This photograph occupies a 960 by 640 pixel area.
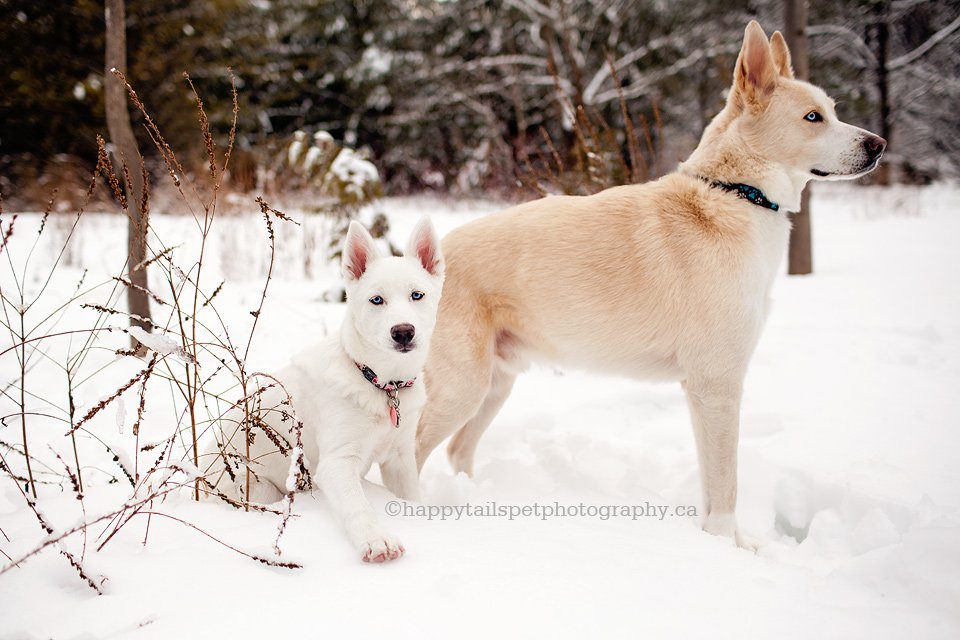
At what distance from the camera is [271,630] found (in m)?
1.38

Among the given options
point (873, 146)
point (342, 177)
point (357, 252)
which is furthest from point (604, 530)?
point (342, 177)

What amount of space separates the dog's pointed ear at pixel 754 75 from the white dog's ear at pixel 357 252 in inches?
67.4

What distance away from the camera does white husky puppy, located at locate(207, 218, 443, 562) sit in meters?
2.11

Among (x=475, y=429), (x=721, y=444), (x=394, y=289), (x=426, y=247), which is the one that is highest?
(x=426, y=247)

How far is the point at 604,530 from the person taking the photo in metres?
2.02

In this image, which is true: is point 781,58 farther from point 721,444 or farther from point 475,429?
point 475,429

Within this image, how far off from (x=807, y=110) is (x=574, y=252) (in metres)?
1.15

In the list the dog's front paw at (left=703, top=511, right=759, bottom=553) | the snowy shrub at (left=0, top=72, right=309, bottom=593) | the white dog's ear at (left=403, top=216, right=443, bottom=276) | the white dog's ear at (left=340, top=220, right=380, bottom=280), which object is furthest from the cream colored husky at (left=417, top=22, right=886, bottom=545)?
the snowy shrub at (left=0, top=72, right=309, bottom=593)

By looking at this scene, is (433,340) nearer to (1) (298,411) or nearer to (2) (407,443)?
(2) (407,443)

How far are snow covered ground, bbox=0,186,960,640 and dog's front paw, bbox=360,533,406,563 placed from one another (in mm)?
→ 33

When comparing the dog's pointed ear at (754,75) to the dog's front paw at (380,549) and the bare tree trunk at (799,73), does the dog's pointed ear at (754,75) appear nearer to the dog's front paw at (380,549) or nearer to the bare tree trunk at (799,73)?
the dog's front paw at (380,549)

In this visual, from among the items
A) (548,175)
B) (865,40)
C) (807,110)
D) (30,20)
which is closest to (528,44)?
(865,40)

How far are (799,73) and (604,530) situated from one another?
5.62 m

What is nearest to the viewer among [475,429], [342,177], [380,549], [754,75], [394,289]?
[380,549]
